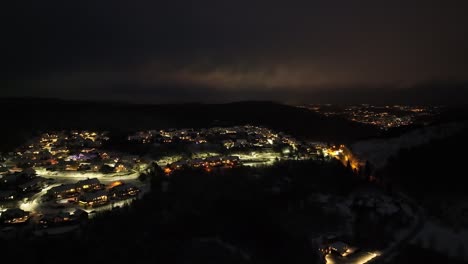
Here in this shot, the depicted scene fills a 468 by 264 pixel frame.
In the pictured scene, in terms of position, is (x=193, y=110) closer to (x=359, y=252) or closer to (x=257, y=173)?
(x=257, y=173)

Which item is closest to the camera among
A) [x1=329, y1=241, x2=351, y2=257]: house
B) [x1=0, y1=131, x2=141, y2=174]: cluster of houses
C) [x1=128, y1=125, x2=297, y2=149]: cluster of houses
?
[x1=329, y1=241, x2=351, y2=257]: house

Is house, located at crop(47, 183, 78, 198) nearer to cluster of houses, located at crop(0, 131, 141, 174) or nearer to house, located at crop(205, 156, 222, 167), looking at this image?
cluster of houses, located at crop(0, 131, 141, 174)

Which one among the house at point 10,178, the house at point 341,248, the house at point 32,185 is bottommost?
the house at point 341,248

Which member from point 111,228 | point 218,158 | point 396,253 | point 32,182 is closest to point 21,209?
point 32,182

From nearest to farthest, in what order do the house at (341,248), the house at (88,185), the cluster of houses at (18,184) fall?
the house at (341,248) → the cluster of houses at (18,184) → the house at (88,185)

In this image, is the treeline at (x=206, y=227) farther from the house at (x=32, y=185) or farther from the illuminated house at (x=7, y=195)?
the house at (x=32, y=185)

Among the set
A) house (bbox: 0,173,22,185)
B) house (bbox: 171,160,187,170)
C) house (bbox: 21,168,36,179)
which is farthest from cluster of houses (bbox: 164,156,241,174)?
house (bbox: 0,173,22,185)

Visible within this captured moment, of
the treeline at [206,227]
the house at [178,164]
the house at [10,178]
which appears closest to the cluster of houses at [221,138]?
the house at [178,164]
